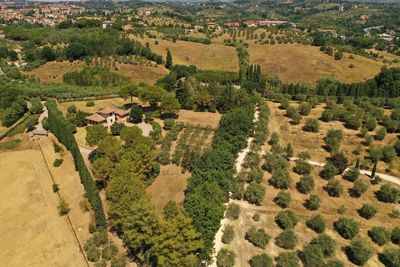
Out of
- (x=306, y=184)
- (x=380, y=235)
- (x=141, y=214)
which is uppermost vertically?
(x=141, y=214)

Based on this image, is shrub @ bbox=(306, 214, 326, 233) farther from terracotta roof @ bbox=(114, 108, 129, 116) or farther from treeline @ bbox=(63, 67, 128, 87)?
treeline @ bbox=(63, 67, 128, 87)

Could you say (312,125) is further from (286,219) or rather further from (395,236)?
(286,219)

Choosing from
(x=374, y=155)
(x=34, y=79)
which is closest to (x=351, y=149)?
(x=374, y=155)

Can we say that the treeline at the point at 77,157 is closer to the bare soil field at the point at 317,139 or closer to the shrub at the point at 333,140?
the bare soil field at the point at 317,139

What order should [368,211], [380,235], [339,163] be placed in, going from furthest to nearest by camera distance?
[339,163] → [368,211] → [380,235]

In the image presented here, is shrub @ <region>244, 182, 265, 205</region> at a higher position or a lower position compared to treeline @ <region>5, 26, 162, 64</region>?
lower

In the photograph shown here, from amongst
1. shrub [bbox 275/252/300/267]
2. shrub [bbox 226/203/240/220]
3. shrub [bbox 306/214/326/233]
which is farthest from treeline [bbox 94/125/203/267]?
shrub [bbox 306/214/326/233]

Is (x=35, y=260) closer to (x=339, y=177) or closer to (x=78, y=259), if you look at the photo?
(x=78, y=259)

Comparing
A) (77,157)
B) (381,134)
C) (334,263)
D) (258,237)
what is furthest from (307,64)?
(334,263)
